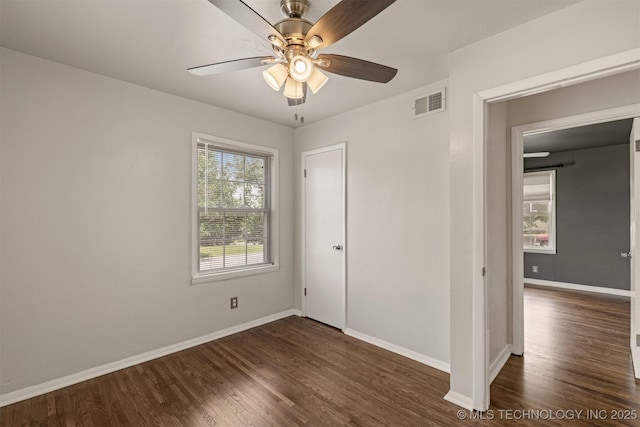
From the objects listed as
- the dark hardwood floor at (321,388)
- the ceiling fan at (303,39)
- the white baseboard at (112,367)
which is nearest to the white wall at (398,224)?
the dark hardwood floor at (321,388)

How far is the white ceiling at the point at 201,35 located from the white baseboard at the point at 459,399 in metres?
2.52

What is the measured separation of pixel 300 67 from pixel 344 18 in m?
0.33

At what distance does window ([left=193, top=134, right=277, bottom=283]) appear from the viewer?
10.8 feet

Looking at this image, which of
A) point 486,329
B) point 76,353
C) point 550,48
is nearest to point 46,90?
point 76,353

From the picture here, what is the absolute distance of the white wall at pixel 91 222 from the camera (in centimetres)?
222

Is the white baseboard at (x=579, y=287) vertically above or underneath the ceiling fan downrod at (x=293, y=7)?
underneath

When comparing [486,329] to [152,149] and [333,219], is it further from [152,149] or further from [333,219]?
[152,149]

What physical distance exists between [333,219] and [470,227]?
5.75ft

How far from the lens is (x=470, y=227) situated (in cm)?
214

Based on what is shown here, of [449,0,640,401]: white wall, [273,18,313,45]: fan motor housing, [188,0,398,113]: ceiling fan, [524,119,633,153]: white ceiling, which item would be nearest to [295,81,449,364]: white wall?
[449,0,640,401]: white wall

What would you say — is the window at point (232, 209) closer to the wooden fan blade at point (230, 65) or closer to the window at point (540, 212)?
the wooden fan blade at point (230, 65)

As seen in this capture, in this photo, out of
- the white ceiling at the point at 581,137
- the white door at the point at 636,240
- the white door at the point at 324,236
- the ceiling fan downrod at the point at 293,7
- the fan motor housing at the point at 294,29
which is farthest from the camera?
the white ceiling at the point at 581,137

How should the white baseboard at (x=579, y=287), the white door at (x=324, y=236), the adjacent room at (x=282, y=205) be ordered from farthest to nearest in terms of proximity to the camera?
the white baseboard at (x=579, y=287)
the white door at (x=324, y=236)
the adjacent room at (x=282, y=205)

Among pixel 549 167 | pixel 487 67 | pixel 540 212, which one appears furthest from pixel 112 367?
pixel 549 167
